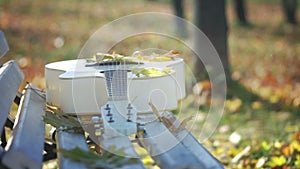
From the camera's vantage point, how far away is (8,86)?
276 centimetres

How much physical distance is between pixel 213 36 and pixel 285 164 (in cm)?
416

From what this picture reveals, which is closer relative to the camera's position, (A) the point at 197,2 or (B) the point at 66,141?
(B) the point at 66,141

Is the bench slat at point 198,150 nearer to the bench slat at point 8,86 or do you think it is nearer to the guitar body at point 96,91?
the guitar body at point 96,91

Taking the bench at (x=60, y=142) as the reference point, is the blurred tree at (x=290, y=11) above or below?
below

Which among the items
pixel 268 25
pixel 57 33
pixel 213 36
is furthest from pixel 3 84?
pixel 268 25

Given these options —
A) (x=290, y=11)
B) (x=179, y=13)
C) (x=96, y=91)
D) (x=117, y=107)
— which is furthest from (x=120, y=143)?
(x=290, y=11)

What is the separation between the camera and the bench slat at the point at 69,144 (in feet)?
6.34

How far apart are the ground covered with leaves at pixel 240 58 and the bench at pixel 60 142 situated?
1.44 m

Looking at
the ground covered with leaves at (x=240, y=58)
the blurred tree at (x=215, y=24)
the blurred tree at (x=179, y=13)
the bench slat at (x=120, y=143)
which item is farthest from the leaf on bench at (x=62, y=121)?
the blurred tree at (x=179, y=13)

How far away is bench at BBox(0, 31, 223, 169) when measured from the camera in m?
1.83

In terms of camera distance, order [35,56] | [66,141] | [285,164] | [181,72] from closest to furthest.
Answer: [66,141] → [181,72] → [285,164] → [35,56]

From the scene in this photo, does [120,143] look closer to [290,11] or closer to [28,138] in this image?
Result: [28,138]

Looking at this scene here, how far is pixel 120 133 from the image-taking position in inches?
94.3

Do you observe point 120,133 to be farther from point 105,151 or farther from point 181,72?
point 181,72
